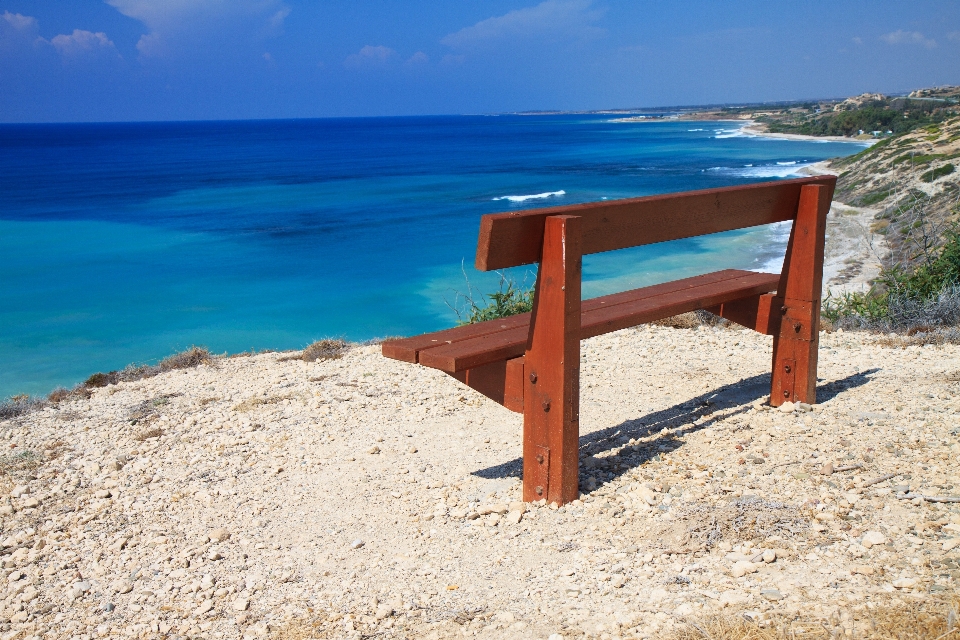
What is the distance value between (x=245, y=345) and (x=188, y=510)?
14.6 m

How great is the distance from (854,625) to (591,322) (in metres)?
1.74

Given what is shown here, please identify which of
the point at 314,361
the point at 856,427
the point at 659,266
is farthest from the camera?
the point at 659,266

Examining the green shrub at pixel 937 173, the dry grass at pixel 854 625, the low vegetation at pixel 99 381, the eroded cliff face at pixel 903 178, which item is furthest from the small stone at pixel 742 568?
the green shrub at pixel 937 173

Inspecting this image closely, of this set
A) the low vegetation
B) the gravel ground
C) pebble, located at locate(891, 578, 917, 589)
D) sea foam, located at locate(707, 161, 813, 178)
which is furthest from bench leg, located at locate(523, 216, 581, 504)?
sea foam, located at locate(707, 161, 813, 178)

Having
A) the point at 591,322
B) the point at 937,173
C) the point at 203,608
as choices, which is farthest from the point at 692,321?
the point at 937,173

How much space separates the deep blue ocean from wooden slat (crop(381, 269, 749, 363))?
12.8 feet

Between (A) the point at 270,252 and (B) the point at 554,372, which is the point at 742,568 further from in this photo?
(A) the point at 270,252

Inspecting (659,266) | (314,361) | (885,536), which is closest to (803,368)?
(885,536)

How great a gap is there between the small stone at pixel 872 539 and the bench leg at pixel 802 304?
1.63 metres

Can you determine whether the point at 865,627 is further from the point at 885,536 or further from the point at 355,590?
the point at 355,590

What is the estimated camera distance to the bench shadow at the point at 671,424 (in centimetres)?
402

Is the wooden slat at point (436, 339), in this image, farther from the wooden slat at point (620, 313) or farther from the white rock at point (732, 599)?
the white rock at point (732, 599)

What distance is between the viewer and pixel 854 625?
2.37 meters

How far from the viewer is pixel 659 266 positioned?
24.2 metres
